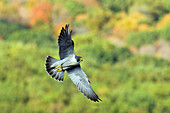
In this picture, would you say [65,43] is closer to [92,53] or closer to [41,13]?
[92,53]

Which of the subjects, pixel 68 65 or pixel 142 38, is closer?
pixel 68 65

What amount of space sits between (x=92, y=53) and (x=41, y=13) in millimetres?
11068

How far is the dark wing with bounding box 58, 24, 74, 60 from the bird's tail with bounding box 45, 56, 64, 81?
0.22 metres

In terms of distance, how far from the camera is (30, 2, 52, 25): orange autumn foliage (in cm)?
5169

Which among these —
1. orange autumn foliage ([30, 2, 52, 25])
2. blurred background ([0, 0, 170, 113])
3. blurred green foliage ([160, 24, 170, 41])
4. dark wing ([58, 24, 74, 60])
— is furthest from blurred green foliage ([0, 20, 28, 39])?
dark wing ([58, 24, 74, 60])

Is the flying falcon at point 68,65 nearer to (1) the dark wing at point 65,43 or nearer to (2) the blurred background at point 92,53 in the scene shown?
(1) the dark wing at point 65,43

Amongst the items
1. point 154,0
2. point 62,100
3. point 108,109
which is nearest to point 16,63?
point 62,100

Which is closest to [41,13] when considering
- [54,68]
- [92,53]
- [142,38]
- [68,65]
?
[92,53]

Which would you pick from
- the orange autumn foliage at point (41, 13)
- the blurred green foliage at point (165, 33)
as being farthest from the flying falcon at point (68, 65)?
the orange autumn foliage at point (41, 13)

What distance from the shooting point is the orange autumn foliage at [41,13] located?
51688mm

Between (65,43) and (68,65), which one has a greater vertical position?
(65,43)

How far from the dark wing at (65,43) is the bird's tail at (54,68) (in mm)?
218

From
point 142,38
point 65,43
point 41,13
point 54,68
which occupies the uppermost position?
point 41,13

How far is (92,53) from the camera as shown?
145 feet
